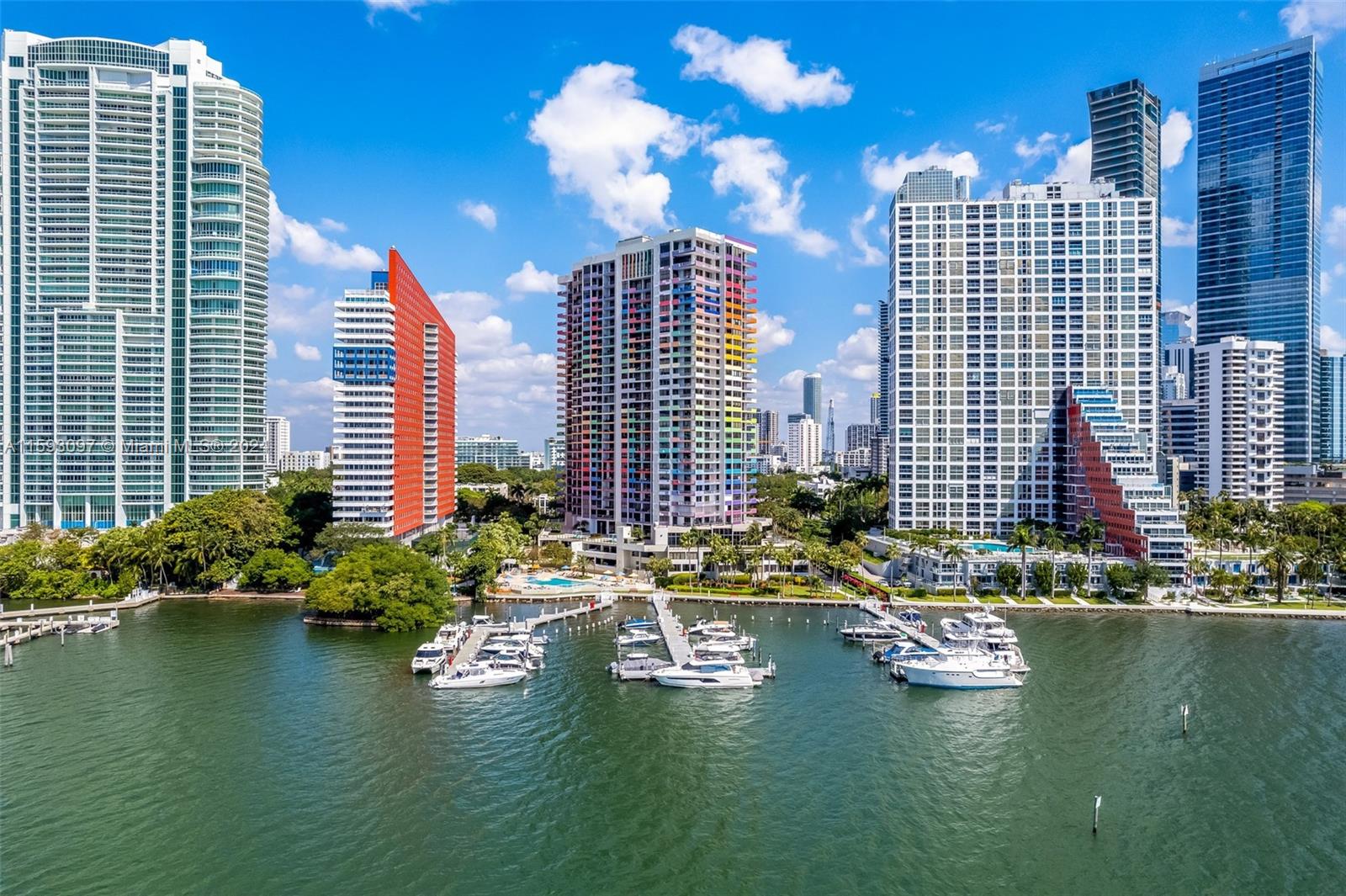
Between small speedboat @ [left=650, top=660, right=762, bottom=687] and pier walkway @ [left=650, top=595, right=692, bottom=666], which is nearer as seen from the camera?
small speedboat @ [left=650, top=660, right=762, bottom=687]

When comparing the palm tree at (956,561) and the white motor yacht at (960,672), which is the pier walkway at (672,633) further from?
the palm tree at (956,561)

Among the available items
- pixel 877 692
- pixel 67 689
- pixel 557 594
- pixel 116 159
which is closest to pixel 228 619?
pixel 67 689

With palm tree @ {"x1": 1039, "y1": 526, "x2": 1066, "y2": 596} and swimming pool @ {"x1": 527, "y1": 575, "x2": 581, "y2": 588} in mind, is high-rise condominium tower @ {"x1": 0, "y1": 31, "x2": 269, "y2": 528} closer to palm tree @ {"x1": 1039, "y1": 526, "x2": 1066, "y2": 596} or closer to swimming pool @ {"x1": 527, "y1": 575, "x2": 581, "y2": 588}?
swimming pool @ {"x1": 527, "y1": 575, "x2": 581, "y2": 588}

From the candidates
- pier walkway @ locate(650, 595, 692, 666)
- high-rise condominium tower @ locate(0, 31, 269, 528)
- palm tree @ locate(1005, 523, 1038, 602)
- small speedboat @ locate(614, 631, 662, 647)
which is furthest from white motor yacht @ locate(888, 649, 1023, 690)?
high-rise condominium tower @ locate(0, 31, 269, 528)

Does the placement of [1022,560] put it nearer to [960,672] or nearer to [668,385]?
[960,672]

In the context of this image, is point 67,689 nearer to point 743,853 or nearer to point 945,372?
point 743,853

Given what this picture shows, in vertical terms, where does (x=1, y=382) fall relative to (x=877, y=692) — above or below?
above
